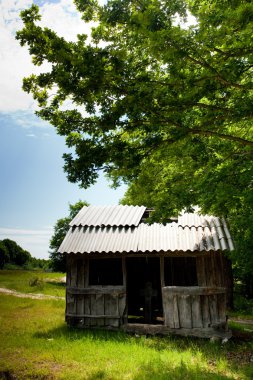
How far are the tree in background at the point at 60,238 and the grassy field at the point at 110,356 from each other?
72.3 ft

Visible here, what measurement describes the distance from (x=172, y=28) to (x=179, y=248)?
7850 millimetres

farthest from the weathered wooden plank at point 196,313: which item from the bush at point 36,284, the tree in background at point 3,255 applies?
the tree in background at point 3,255

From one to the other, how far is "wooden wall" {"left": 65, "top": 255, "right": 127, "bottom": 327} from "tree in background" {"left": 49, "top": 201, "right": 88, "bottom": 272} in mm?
21835

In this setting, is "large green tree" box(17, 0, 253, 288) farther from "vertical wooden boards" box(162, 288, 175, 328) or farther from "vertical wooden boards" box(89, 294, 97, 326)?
"vertical wooden boards" box(89, 294, 97, 326)

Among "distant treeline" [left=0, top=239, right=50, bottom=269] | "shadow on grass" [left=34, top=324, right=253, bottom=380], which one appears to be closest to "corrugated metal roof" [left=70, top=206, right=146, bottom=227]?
"shadow on grass" [left=34, top=324, right=253, bottom=380]

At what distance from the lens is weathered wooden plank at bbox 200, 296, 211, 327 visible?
11.4 m

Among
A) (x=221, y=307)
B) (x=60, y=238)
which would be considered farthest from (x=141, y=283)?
(x=60, y=238)

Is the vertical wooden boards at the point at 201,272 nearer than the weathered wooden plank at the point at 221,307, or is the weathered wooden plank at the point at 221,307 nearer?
the weathered wooden plank at the point at 221,307

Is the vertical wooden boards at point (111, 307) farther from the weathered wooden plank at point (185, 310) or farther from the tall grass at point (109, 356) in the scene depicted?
the weathered wooden plank at point (185, 310)

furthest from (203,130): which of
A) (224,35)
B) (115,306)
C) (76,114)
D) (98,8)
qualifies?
(115,306)

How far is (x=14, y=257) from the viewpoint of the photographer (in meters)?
74.9

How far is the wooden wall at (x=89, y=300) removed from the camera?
40.6 feet

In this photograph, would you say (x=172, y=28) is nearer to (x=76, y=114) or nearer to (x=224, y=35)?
A: (x=224, y=35)

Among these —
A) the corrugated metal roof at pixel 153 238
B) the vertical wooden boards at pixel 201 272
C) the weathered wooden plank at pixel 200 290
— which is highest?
the corrugated metal roof at pixel 153 238
